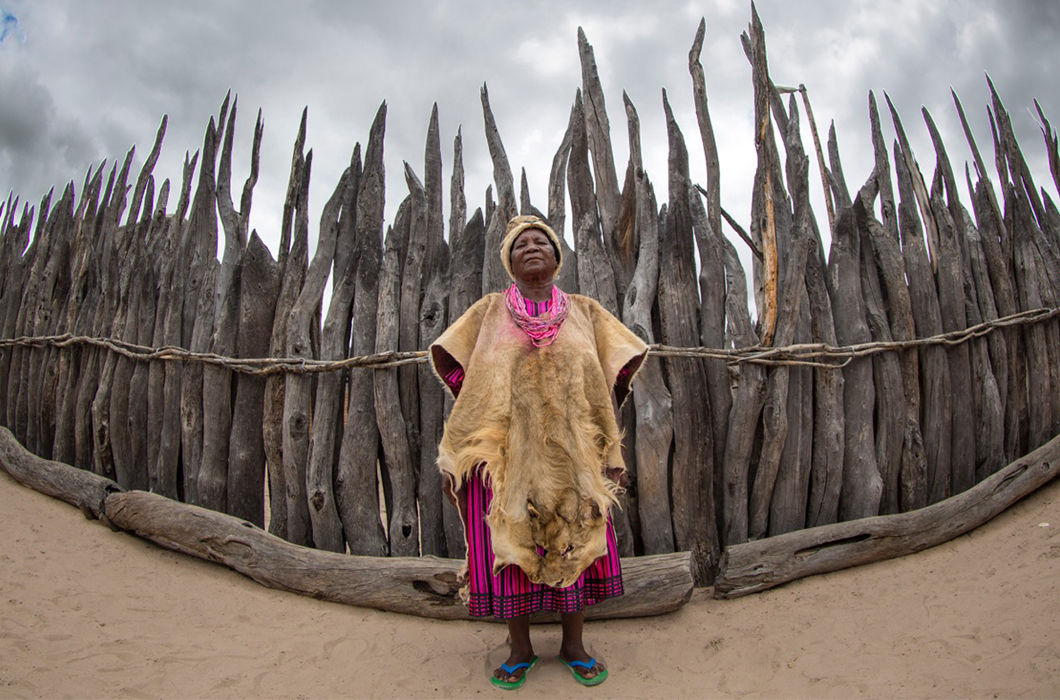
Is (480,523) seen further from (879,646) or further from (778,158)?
(778,158)

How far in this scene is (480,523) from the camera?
2629 mm

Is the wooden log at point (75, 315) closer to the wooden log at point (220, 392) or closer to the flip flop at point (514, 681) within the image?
the wooden log at point (220, 392)

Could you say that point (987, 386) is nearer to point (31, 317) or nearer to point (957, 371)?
point (957, 371)

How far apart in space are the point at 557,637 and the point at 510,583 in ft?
2.13

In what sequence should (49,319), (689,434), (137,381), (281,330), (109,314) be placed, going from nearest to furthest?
(689,434) < (281,330) < (137,381) < (109,314) < (49,319)

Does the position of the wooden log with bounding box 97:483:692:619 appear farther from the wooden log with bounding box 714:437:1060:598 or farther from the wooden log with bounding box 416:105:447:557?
the wooden log with bounding box 714:437:1060:598

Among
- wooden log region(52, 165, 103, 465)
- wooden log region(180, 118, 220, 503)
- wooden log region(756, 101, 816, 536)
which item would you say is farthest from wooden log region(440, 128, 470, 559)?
wooden log region(52, 165, 103, 465)

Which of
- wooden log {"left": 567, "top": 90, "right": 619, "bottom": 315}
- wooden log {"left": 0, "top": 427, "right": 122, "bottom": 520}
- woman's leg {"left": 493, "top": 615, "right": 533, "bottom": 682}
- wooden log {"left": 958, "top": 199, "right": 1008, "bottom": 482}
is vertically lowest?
woman's leg {"left": 493, "top": 615, "right": 533, "bottom": 682}

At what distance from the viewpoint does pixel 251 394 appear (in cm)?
375

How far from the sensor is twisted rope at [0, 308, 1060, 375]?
3.41 meters

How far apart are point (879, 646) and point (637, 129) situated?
114 inches

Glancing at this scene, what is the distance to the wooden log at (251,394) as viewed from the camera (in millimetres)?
3725

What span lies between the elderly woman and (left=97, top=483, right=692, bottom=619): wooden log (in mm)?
493

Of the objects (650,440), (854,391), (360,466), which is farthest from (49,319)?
(854,391)
